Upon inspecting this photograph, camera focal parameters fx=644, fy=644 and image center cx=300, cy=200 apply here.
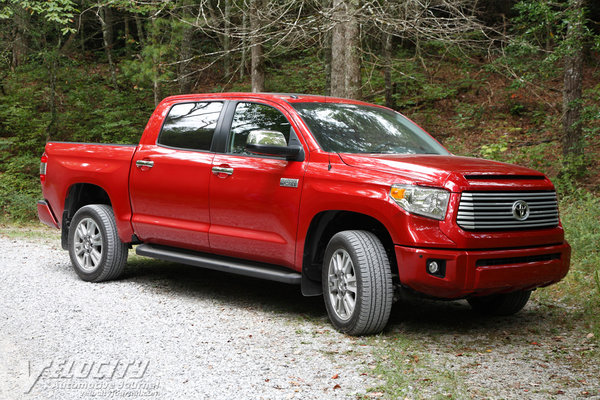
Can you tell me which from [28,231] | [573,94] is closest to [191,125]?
[28,231]

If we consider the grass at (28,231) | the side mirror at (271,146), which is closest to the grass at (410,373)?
the side mirror at (271,146)

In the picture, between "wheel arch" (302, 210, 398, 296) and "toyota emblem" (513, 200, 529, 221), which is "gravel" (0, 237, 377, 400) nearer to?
"wheel arch" (302, 210, 398, 296)

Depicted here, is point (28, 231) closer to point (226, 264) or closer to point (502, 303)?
point (226, 264)

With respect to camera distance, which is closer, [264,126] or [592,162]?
[264,126]

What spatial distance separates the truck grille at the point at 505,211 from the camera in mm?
4840

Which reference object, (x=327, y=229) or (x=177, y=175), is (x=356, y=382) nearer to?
(x=327, y=229)

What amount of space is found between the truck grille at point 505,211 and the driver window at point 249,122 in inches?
77.0

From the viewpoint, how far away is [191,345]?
199 inches

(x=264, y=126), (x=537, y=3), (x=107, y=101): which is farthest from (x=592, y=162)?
(x=107, y=101)

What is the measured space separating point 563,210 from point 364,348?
6.95 meters

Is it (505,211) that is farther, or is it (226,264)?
(226,264)

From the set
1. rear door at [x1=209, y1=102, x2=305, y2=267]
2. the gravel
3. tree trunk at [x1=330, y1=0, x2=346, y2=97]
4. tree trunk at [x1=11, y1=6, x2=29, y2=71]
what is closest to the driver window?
rear door at [x1=209, y1=102, x2=305, y2=267]

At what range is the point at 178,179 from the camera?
6.59m

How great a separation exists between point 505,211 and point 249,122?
102 inches
